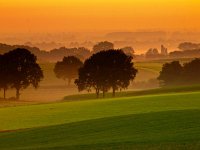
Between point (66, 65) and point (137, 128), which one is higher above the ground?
point (66, 65)

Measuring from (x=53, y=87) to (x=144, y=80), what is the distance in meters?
32.4

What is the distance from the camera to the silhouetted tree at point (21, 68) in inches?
4530

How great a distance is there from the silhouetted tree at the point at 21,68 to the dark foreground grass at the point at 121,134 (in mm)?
73630

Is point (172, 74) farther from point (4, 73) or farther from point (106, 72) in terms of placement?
point (4, 73)

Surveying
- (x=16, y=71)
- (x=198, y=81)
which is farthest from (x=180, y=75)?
(x=16, y=71)

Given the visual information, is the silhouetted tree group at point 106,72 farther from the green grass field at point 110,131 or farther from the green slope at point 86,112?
the green grass field at point 110,131

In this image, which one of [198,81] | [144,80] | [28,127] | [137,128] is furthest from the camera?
[144,80]

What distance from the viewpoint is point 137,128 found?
36906mm

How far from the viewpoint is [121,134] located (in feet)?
115

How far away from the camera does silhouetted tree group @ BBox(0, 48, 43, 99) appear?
11506 centimetres

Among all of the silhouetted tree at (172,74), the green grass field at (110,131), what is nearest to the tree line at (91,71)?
the silhouetted tree at (172,74)

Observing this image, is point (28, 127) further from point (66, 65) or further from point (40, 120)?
point (66, 65)

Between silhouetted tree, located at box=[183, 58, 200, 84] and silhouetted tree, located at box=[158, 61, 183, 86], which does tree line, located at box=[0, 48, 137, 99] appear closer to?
silhouetted tree, located at box=[158, 61, 183, 86]

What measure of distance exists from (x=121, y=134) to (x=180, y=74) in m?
104
